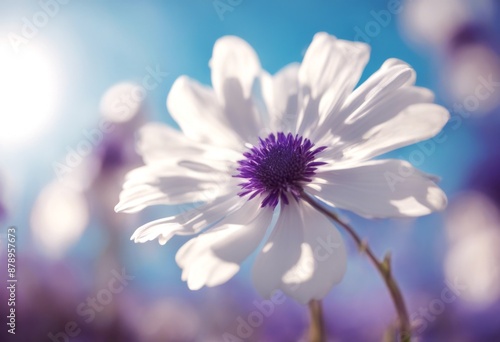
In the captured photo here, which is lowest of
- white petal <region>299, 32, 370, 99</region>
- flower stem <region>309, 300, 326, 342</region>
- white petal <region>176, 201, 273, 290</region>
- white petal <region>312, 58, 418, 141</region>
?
flower stem <region>309, 300, 326, 342</region>

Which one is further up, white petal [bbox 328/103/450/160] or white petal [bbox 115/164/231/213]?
white petal [bbox 328/103/450/160]

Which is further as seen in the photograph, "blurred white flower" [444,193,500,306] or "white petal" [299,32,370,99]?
"blurred white flower" [444,193,500,306]

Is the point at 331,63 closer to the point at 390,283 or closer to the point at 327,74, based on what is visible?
the point at 327,74

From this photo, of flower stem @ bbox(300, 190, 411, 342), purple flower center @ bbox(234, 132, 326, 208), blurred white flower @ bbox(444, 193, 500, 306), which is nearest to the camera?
flower stem @ bbox(300, 190, 411, 342)

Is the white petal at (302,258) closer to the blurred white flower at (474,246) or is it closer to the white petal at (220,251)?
the white petal at (220,251)

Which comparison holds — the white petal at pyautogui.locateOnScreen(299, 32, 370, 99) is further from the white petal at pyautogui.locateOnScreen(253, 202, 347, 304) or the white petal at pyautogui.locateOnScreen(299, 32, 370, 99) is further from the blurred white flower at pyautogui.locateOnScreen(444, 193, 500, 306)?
the blurred white flower at pyautogui.locateOnScreen(444, 193, 500, 306)

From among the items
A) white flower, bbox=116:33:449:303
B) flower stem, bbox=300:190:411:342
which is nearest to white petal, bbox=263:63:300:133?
white flower, bbox=116:33:449:303

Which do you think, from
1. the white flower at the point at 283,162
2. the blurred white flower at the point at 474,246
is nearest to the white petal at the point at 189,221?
the white flower at the point at 283,162

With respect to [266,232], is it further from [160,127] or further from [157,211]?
[157,211]
